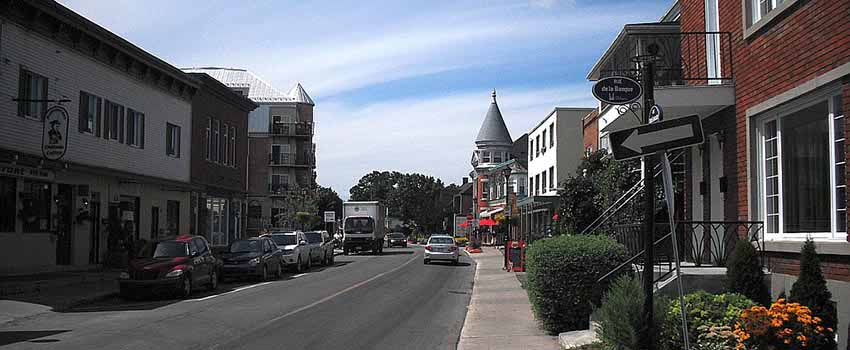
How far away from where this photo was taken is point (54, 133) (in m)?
23.8

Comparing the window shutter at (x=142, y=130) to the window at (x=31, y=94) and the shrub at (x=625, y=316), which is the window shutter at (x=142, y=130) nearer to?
the window at (x=31, y=94)

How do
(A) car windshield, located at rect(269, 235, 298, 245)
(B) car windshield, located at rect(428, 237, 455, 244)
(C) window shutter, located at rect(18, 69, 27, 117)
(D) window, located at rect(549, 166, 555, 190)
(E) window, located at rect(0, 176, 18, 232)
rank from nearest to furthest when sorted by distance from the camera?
(E) window, located at rect(0, 176, 18, 232), (C) window shutter, located at rect(18, 69, 27, 117), (A) car windshield, located at rect(269, 235, 298, 245), (B) car windshield, located at rect(428, 237, 455, 244), (D) window, located at rect(549, 166, 555, 190)

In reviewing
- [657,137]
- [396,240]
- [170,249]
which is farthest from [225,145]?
[657,137]

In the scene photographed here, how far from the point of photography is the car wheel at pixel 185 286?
20.3m

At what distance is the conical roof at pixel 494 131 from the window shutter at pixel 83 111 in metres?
63.8

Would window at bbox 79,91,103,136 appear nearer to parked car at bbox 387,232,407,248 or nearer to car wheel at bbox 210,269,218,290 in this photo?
car wheel at bbox 210,269,218,290

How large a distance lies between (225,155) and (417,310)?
25.7 meters

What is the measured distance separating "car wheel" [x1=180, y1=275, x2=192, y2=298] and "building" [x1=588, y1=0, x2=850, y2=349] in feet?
38.9

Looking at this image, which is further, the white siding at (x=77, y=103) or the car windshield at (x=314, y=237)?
the car windshield at (x=314, y=237)

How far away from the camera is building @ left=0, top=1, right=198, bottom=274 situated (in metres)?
22.6

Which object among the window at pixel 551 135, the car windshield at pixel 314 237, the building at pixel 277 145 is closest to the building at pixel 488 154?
the building at pixel 277 145

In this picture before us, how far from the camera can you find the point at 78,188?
86.4 feet

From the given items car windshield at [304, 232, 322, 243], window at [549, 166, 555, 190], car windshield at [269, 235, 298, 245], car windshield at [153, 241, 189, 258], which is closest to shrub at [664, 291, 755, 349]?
car windshield at [153, 241, 189, 258]

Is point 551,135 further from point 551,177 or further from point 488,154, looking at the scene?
point 488,154
